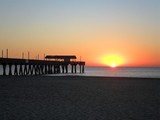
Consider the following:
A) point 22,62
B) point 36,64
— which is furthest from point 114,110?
point 36,64

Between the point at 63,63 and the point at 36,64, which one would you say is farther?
the point at 63,63

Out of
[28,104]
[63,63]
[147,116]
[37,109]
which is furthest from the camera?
[63,63]

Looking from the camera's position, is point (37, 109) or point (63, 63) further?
point (63, 63)

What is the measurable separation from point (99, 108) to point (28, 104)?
336cm

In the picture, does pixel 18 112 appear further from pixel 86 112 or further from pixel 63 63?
pixel 63 63

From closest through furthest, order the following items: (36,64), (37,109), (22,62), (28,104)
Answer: (37,109) < (28,104) < (22,62) < (36,64)

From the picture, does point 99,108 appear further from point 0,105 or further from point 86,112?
point 0,105

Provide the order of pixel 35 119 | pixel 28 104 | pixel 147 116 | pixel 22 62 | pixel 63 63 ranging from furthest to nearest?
1. pixel 63 63
2. pixel 22 62
3. pixel 28 104
4. pixel 147 116
5. pixel 35 119

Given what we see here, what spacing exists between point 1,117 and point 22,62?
55.0 meters

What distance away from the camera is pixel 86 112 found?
13.6 m

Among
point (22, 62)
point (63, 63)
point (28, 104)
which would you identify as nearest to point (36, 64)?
point (22, 62)

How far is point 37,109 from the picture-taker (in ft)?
46.2

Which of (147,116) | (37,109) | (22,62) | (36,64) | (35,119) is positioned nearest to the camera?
(35,119)

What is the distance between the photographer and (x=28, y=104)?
15.6m
